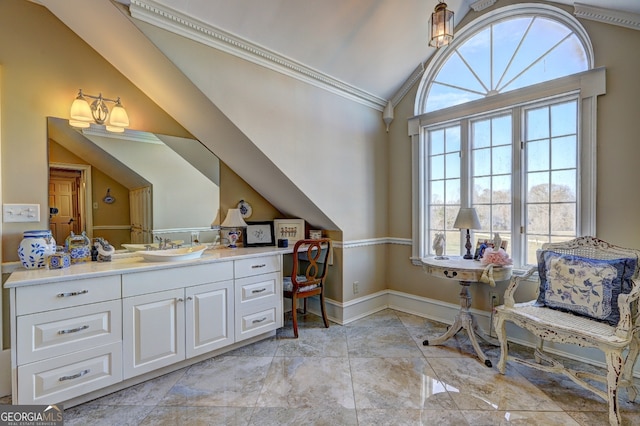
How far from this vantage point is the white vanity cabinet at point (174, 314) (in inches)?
82.4

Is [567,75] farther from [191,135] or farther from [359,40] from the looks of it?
[191,135]

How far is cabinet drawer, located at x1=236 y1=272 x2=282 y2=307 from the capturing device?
2659 millimetres

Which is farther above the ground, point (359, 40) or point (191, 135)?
point (359, 40)

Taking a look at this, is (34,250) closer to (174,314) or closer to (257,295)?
(174,314)

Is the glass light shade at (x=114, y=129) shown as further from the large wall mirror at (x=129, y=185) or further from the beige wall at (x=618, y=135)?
the beige wall at (x=618, y=135)

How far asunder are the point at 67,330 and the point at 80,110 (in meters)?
1.55

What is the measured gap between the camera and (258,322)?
9.09ft

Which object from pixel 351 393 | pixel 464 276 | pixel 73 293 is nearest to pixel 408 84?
pixel 464 276

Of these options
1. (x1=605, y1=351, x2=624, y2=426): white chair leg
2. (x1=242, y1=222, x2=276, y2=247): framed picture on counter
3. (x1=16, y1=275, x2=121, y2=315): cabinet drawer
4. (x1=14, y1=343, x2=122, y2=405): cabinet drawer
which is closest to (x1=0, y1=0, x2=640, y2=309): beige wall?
(x1=242, y1=222, x2=276, y2=247): framed picture on counter

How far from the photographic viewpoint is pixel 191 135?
9.74 ft

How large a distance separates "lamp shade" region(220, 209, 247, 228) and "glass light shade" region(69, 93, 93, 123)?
53.5 inches

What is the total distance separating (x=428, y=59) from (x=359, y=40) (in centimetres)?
101

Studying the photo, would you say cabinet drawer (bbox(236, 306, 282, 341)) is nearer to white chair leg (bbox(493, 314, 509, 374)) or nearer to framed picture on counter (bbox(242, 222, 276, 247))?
framed picture on counter (bbox(242, 222, 276, 247))

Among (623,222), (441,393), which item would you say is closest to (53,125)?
(441,393)
